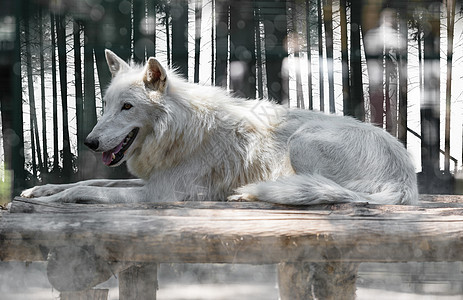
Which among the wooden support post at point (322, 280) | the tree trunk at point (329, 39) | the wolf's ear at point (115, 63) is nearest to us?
the wooden support post at point (322, 280)

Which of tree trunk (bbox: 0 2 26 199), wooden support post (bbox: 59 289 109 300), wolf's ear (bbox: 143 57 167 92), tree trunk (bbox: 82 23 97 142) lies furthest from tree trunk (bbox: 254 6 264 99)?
wooden support post (bbox: 59 289 109 300)

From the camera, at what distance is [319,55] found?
4.59m

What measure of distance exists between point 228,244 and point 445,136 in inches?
135

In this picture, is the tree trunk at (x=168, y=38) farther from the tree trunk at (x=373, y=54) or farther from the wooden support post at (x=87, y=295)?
the wooden support post at (x=87, y=295)

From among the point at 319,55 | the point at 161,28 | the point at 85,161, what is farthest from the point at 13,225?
the point at 319,55

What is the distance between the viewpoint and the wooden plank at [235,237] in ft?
6.30

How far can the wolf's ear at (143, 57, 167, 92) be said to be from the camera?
2.77 m

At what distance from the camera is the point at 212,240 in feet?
6.32

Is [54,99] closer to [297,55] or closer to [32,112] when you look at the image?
[32,112]

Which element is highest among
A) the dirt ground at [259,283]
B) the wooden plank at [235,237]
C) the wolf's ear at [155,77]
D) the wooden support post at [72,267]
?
the wolf's ear at [155,77]

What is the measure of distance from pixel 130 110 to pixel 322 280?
1363mm

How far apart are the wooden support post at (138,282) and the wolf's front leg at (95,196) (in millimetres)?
378

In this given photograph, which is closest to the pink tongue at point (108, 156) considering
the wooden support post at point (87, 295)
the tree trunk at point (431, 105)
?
the wooden support post at point (87, 295)

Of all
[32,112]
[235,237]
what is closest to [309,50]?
[32,112]
